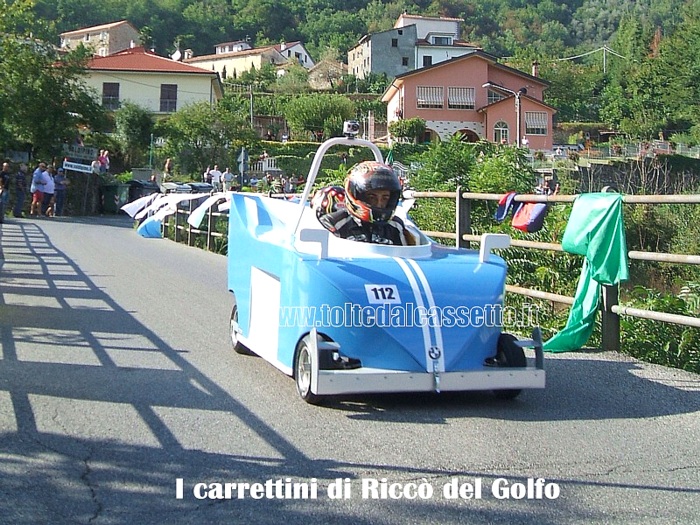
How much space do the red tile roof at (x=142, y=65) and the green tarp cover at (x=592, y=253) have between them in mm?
58357

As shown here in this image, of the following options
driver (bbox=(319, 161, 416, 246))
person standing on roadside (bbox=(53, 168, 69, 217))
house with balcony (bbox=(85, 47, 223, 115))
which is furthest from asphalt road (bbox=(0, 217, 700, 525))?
house with balcony (bbox=(85, 47, 223, 115))

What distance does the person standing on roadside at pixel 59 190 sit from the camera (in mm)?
28447

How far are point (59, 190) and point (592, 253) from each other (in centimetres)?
2394

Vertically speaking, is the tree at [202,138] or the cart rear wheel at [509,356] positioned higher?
the tree at [202,138]

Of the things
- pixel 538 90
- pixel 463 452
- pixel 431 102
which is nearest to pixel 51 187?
pixel 463 452

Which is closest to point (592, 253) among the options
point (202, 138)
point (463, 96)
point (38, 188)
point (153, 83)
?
point (38, 188)

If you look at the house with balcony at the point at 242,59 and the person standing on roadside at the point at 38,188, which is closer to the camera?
the person standing on roadside at the point at 38,188

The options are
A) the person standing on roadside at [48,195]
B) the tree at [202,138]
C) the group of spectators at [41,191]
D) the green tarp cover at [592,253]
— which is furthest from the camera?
the tree at [202,138]

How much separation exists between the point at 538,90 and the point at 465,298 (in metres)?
69.5

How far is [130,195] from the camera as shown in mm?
33219

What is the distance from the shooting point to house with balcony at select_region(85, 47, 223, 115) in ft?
211

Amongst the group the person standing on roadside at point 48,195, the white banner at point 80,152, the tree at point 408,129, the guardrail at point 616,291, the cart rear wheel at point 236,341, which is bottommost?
the cart rear wheel at point 236,341

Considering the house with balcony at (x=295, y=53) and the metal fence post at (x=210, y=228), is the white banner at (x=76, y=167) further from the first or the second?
the house with balcony at (x=295, y=53)

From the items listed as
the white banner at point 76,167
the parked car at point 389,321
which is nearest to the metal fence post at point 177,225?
the white banner at point 76,167
